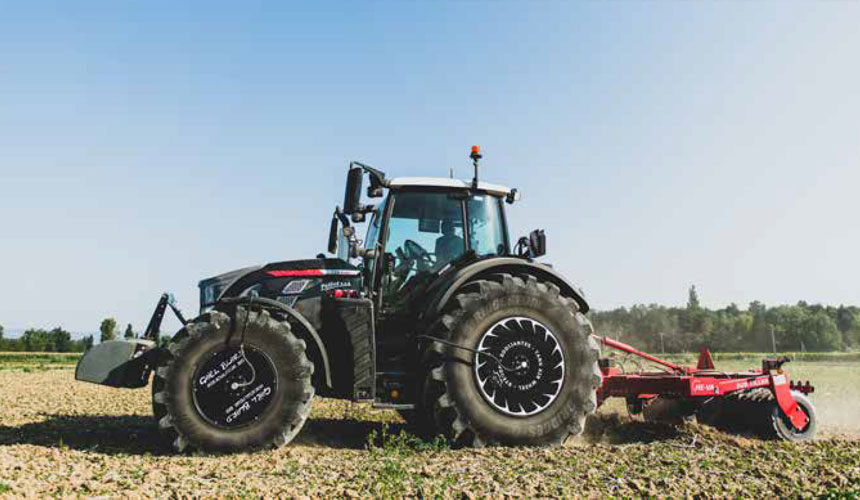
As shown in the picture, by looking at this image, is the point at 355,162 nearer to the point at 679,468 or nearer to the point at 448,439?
the point at 448,439

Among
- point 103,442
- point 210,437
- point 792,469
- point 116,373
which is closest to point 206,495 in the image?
point 210,437

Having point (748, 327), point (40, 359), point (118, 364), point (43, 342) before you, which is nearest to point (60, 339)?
point (43, 342)

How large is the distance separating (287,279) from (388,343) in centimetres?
114

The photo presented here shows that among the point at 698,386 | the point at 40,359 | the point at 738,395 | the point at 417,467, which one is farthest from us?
the point at 40,359

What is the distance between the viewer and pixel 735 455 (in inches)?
212

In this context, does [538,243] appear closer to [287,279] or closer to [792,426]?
[287,279]

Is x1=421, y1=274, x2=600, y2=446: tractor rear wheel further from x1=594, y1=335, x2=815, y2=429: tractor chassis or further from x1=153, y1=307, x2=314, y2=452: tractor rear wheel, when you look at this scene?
x1=153, y1=307, x2=314, y2=452: tractor rear wheel

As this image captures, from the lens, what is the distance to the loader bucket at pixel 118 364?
540 cm

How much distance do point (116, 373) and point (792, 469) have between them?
5.58 meters

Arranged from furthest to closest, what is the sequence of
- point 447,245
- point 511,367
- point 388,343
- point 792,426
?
point 792,426 → point 447,245 → point 388,343 → point 511,367

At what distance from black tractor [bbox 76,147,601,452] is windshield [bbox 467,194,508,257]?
0.04 metres

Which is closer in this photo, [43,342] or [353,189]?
[353,189]

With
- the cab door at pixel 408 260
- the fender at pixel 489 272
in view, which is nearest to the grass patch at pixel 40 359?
the cab door at pixel 408 260

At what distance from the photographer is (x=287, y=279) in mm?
5926
